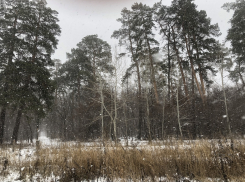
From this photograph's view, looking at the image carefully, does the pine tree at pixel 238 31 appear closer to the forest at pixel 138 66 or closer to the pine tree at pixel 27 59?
the forest at pixel 138 66

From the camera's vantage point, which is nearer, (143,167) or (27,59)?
(143,167)

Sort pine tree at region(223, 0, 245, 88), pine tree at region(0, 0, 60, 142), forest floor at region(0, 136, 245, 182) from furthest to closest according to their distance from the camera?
pine tree at region(223, 0, 245, 88) < pine tree at region(0, 0, 60, 142) < forest floor at region(0, 136, 245, 182)

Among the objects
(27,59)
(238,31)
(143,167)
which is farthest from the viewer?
(238,31)

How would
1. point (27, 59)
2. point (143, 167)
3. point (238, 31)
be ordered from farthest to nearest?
point (238, 31) < point (27, 59) < point (143, 167)

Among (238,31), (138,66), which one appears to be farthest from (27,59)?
(238,31)

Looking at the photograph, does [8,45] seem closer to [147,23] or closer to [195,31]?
[147,23]

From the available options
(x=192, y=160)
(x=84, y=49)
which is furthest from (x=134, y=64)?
(x=192, y=160)

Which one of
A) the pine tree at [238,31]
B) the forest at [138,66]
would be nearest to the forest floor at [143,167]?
the forest at [138,66]

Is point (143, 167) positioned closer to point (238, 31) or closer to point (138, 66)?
point (138, 66)

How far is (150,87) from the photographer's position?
17391mm

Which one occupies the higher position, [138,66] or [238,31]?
[238,31]

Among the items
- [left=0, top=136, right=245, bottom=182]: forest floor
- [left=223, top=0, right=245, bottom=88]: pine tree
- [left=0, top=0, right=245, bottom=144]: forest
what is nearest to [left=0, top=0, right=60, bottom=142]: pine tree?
[left=0, top=0, right=245, bottom=144]: forest

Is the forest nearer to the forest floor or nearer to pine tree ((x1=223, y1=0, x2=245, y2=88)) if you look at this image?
pine tree ((x1=223, y1=0, x2=245, y2=88))

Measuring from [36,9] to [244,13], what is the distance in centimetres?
2005
